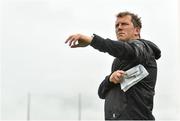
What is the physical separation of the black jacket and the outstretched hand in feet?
0.34

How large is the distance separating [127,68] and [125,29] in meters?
0.39

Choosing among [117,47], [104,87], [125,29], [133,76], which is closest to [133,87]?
[133,76]

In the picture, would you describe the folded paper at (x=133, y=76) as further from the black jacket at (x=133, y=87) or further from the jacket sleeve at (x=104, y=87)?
the jacket sleeve at (x=104, y=87)

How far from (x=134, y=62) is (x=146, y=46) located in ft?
0.60

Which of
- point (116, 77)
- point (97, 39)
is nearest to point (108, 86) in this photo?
point (116, 77)

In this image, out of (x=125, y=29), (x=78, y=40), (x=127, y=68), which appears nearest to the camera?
(x=78, y=40)

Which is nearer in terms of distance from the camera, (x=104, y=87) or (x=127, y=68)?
(x=127, y=68)

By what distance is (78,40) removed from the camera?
15.8ft

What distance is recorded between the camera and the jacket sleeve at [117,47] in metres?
4.93

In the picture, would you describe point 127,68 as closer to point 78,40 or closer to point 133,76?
point 133,76

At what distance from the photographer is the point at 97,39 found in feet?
16.1

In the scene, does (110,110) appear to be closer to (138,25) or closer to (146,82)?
(146,82)

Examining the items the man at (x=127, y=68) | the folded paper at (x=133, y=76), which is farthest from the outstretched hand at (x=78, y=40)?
the folded paper at (x=133, y=76)

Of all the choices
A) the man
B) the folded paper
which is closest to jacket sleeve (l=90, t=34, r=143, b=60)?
the man
